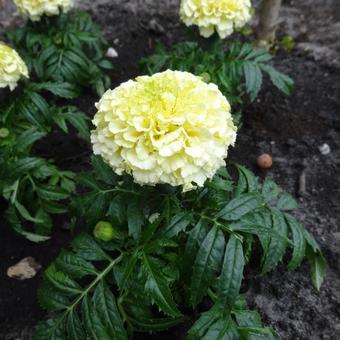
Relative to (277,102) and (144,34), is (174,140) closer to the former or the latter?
(277,102)

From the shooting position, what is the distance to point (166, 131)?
1.34 m

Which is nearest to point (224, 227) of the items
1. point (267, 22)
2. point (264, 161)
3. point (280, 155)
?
point (264, 161)

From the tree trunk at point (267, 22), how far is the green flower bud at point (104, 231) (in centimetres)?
252

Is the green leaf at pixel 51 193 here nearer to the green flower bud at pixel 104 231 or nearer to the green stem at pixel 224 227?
the green flower bud at pixel 104 231

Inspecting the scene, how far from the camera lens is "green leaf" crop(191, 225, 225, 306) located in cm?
154

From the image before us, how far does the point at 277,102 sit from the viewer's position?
327 cm

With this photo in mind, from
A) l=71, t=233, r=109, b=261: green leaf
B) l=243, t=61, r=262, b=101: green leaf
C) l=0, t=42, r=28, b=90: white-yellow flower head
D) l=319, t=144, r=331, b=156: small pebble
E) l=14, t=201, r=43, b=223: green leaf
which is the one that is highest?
l=0, t=42, r=28, b=90: white-yellow flower head

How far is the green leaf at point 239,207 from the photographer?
64.1 inches

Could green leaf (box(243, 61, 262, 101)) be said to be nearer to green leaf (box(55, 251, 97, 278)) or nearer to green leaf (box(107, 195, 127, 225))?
green leaf (box(107, 195, 127, 225))

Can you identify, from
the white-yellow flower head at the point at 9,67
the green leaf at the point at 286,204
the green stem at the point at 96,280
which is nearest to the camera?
the green stem at the point at 96,280

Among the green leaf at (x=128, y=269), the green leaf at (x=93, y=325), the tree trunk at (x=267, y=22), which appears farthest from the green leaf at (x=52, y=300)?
the tree trunk at (x=267, y=22)

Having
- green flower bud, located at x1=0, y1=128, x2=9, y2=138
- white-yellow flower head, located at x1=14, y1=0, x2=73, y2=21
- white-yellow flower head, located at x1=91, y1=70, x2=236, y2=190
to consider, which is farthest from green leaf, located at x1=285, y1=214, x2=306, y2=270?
white-yellow flower head, located at x1=14, y1=0, x2=73, y2=21

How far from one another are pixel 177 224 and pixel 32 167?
3.19 feet

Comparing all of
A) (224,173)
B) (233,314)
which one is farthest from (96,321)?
(224,173)
